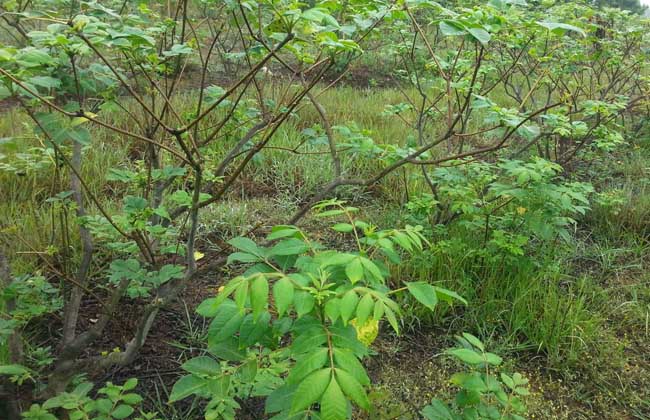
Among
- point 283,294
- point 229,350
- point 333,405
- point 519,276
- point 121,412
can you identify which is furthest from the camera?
point 519,276

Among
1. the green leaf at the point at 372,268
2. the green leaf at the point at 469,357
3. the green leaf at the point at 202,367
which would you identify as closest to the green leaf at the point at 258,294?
the green leaf at the point at 372,268

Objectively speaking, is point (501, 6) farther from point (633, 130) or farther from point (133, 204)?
point (633, 130)

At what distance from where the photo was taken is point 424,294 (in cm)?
111

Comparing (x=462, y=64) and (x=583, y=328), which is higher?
(x=462, y=64)

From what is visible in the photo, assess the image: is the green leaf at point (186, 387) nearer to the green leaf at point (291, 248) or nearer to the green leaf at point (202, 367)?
the green leaf at point (202, 367)

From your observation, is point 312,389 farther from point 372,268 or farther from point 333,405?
point 372,268

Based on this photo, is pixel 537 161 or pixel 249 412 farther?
pixel 537 161

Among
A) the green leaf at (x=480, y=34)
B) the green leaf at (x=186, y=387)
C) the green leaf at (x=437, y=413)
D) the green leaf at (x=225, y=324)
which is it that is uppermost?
the green leaf at (x=480, y=34)

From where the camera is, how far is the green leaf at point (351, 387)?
857mm

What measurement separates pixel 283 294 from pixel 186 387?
1.37 feet

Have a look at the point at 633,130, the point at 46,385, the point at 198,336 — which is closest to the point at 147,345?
the point at 198,336

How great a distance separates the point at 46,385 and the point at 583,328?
219 cm

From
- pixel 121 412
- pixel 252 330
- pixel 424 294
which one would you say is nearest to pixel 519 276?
pixel 424 294

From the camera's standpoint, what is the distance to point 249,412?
5.71ft
